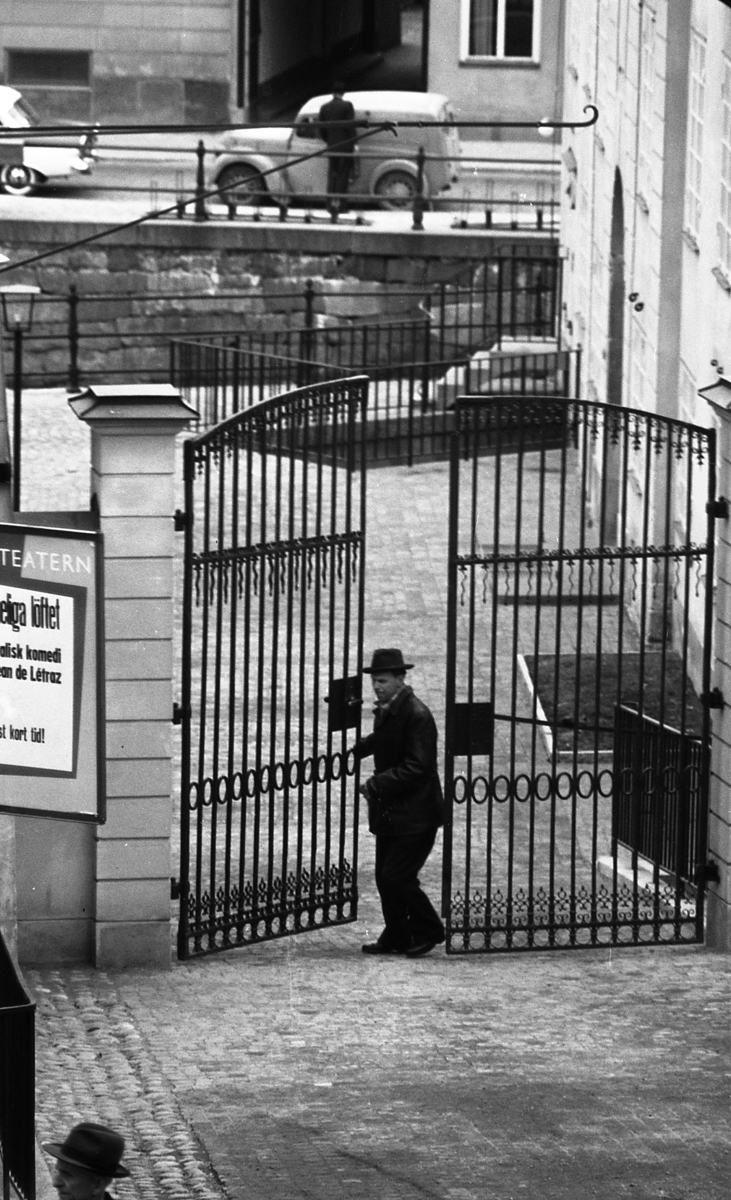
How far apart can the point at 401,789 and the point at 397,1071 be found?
6.25ft

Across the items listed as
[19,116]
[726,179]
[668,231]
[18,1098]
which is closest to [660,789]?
[18,1098]

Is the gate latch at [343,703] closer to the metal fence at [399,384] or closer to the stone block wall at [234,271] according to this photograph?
the metal fence at [399,384]

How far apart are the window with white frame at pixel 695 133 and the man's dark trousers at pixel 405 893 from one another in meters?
7.48

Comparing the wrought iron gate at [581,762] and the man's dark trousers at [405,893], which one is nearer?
the wrought iron gate at [581,762]

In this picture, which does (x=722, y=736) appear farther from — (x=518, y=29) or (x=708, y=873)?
(x=518, y=29)

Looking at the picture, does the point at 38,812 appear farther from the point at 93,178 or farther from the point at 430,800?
the point at 93,178

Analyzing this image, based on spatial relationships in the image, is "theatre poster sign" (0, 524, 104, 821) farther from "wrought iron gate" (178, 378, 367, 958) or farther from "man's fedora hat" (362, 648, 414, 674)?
"man's fedora hat" (362, 648, 414, 674)

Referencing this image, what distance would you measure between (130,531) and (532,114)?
3223 centimetres

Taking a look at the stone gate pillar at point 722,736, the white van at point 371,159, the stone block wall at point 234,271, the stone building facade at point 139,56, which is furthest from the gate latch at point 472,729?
the stone building facade at point 139,56

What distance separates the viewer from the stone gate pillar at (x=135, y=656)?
9.70m

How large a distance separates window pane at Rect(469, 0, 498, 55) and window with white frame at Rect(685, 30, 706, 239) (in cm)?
2407

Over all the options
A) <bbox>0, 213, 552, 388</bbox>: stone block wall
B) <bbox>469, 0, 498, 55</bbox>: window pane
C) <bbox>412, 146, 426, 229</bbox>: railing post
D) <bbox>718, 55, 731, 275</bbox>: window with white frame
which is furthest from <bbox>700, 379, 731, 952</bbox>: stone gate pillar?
<bbox>469, 0, 498, 55</bbox>: window pane

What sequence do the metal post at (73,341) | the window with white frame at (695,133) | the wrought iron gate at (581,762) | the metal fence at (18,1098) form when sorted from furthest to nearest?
the metal post at (73,341) → the window with white frame at (695,133) → the wrought iron gate at (581,762) → the metal fence at (18,1098)

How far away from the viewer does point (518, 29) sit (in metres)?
40.8
